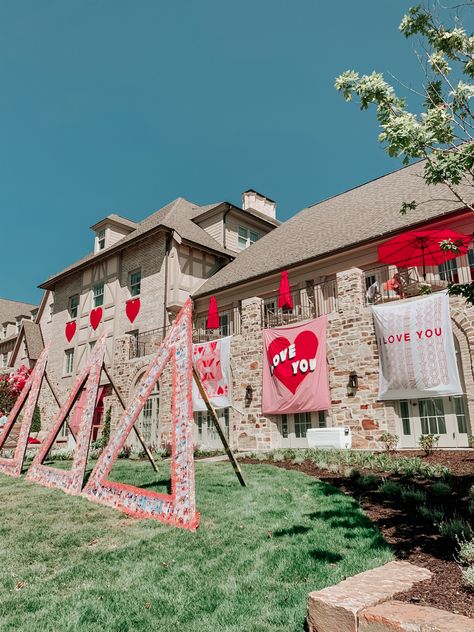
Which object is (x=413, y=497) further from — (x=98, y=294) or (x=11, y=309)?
(x=11, y=309)

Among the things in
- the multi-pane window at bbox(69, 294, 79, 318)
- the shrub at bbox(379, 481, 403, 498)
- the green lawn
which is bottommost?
the green lawn

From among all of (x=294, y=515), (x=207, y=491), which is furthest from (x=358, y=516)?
(x=207, y=491)

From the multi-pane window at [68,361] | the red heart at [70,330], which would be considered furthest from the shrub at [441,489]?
the red heart at [70,330]

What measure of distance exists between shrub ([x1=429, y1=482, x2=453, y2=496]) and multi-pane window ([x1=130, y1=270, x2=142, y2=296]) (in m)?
19.7

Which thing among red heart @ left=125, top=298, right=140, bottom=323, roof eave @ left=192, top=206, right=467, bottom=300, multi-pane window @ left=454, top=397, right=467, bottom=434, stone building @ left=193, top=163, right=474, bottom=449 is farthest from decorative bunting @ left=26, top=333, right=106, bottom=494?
red heart @ left=125, top=298, right=140, bottom=323

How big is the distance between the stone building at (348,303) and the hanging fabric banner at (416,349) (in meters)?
0.47

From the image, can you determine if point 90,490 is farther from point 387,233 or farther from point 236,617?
point 387,233

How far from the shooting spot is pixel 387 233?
1477 centimetres

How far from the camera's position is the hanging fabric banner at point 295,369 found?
13906 millimetres

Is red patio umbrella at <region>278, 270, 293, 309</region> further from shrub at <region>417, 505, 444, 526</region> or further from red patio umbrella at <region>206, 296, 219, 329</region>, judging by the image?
shrub at <region>417, 505, 444, 526</region>

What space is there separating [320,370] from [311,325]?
1.55m

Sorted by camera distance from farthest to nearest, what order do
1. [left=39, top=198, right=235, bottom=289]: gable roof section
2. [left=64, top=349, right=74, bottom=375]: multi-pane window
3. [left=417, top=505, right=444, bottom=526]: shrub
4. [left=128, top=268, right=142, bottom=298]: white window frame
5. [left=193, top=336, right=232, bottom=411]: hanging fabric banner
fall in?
[left=64, top=349, right=74, bottom=375]: multi-pane window → [left=128, top=268, right=142, bottom=298]: white window frame → [left=39, top=198, right=235, bottom=289]: gable roof section → [left=193, top=336, right=232, bottom=411]: hanging fabric banner → [left=417, top=505, right=444, bottom=526]: shrub

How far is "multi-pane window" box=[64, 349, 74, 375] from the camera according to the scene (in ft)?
90.7

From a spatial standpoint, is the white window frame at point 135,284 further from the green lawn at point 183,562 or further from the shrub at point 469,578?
the shrub at point 469,578
